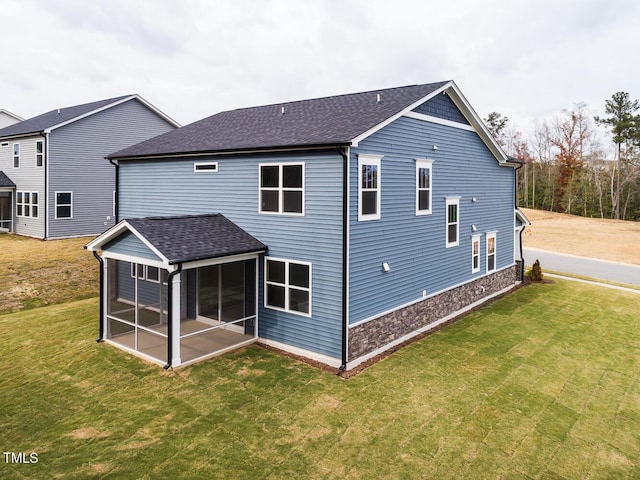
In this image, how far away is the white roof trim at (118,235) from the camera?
32.0 ft

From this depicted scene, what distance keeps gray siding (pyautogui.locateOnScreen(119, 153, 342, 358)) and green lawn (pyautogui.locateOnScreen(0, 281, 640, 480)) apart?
90cm

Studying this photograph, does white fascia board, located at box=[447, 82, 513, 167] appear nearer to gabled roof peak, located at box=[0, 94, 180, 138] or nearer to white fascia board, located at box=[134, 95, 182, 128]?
gabled roof peak, located at box=[0, 94, 180, 138]

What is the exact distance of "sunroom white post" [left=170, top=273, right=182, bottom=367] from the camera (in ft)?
32.2

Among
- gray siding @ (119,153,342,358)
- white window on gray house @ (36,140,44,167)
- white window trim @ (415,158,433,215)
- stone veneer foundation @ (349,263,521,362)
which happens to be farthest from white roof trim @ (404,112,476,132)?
white window on gray house @ (36,140,44,167)

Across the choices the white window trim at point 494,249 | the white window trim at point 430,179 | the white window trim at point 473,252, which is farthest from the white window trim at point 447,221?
the white window trim at point 494,249

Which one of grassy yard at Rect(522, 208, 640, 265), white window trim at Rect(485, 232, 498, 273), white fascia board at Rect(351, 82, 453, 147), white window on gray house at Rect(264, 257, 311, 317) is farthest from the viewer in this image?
grassy yard at Rect(522, 208, 640, 265)

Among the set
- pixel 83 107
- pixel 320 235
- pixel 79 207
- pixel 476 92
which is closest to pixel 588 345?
pixel 320 235

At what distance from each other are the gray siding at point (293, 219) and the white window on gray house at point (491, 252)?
396 inches

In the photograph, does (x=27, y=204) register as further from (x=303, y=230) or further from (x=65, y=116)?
(x=303, y=230)

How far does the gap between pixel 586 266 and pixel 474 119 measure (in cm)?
1734

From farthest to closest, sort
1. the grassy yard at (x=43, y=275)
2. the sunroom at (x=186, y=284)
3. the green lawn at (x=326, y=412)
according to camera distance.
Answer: the grassy yard at (x=43, y=275), the sunroom at (x=186, y=284), the green lawn at (x=326, y=412)

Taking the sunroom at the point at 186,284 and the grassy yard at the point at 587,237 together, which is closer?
the sunroom at the point at 186,284

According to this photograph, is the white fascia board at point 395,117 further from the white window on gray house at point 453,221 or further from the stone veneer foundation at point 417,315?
the stone veneer foundation at point 417,315

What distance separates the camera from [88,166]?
25.6 meters
